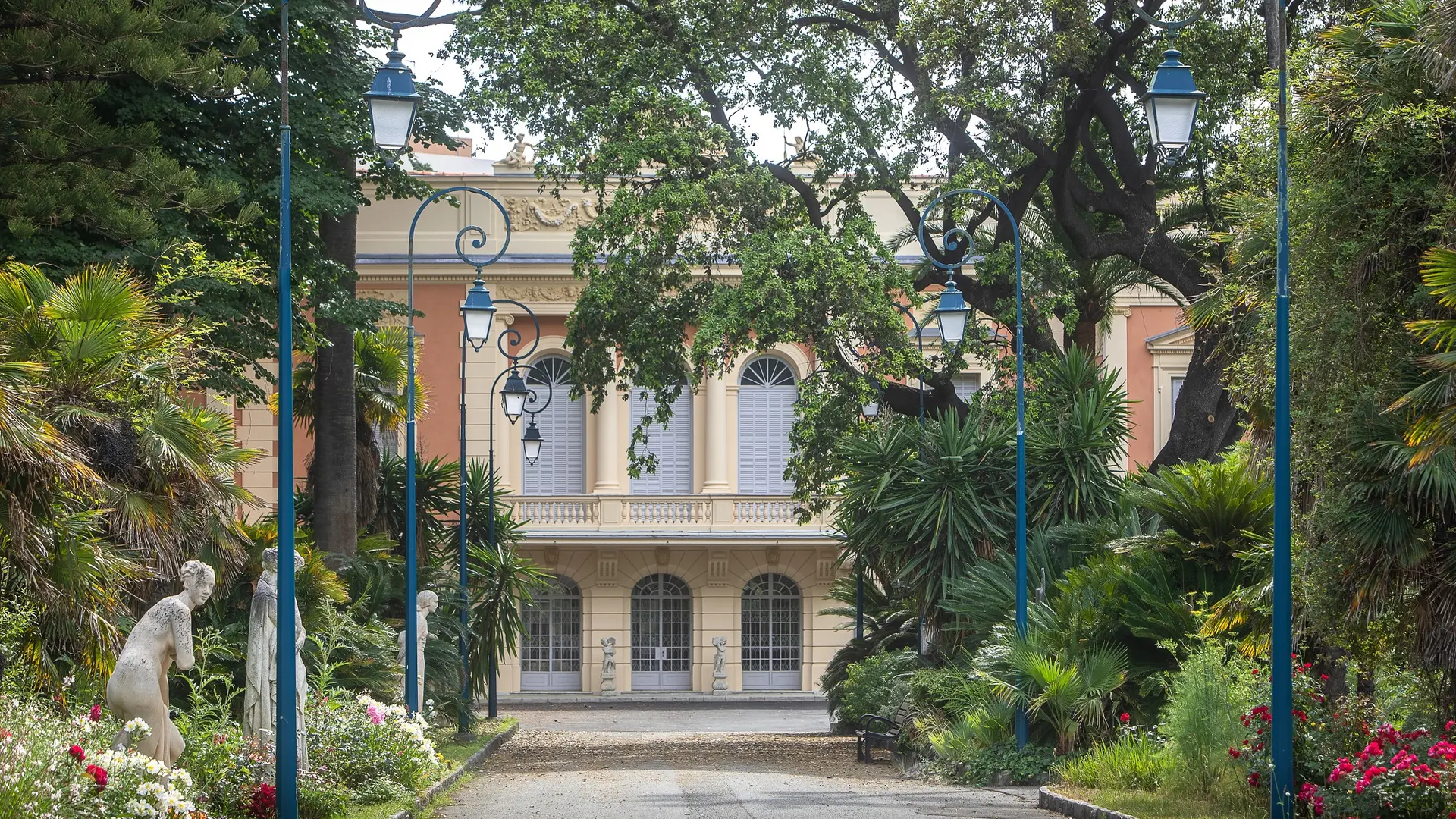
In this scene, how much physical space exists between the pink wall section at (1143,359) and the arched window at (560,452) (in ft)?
46.8

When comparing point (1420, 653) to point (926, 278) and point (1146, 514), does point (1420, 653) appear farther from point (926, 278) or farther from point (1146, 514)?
point (926, 278)

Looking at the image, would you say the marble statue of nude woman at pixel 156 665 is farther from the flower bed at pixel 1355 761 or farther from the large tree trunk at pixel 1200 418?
the large tree trunk at pixel 1200 418

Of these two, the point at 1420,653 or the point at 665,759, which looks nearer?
the point at 1420,653

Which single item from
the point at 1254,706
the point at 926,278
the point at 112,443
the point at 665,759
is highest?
the point at 926,278

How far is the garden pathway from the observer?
555 inches

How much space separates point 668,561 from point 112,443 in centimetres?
3015

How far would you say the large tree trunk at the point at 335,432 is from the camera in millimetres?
21938

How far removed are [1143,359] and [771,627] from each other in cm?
1189

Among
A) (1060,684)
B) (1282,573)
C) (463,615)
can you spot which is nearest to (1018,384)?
(1060,684)

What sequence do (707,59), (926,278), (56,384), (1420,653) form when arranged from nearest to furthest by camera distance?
(1420,653)
(56,384)
(707,59)
(926,278)

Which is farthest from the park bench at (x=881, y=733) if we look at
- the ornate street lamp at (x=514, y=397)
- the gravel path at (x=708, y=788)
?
the ornate street lamp at (x=514, y=397)

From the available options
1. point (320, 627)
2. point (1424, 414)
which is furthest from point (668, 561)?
point (1424, 414)

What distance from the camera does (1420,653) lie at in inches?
464

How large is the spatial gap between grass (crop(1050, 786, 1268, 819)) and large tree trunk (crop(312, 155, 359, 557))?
11.2m
